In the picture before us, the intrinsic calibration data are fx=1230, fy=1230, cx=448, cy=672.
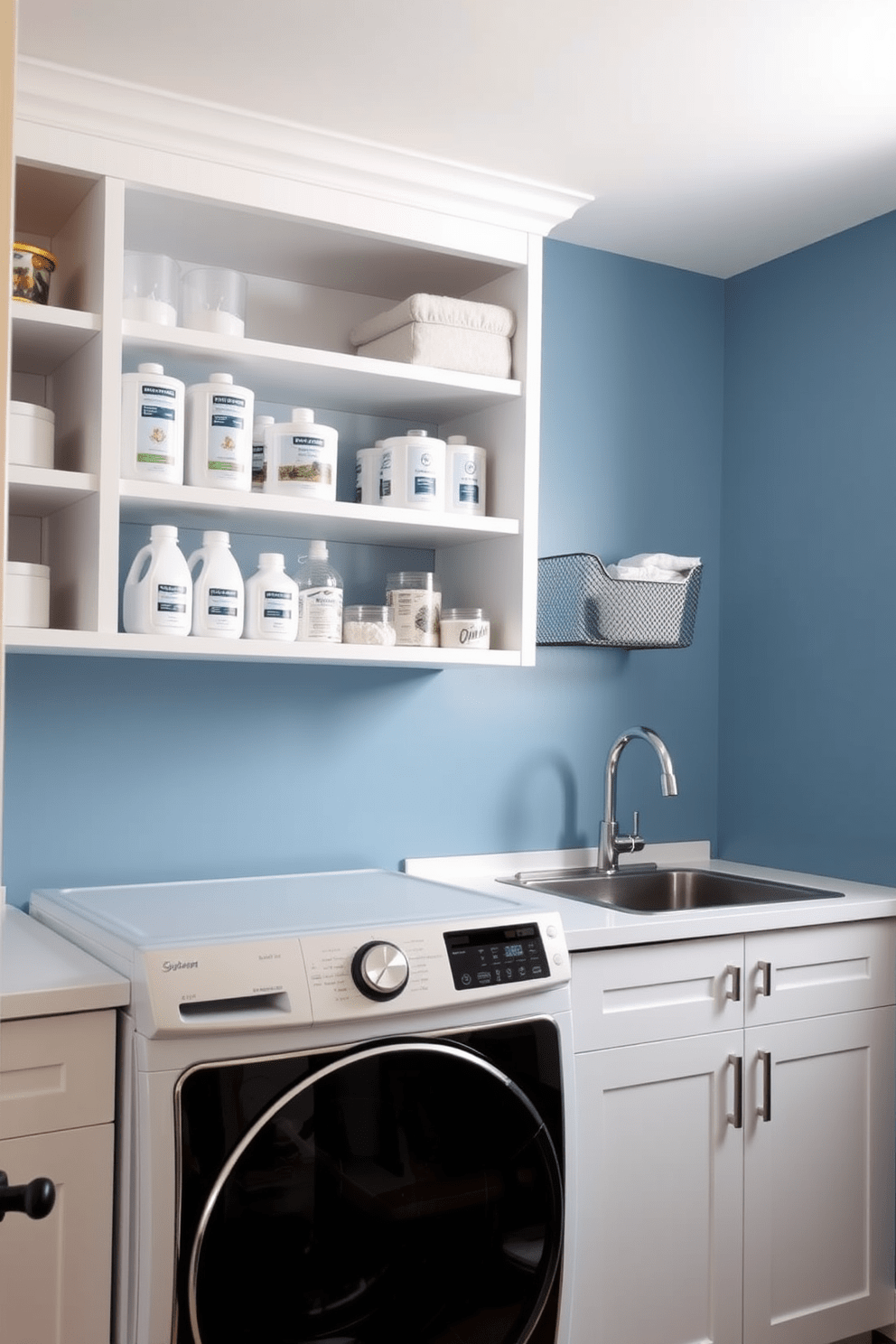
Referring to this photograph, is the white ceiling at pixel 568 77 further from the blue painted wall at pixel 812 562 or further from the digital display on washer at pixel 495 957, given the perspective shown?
the digital display on washer at pixel 495 957

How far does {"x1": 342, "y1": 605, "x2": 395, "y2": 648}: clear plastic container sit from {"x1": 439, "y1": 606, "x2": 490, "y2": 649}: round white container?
0.11 metres

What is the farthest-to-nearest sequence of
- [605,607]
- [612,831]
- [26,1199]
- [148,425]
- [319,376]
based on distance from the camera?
[612,831], [605,607], [319,376], [148,425], [26,1199]

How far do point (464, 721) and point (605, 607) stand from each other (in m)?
0.39

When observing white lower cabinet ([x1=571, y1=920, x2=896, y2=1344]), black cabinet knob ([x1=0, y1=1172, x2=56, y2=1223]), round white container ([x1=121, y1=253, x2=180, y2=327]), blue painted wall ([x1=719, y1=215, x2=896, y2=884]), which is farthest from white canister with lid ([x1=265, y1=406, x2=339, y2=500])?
black cabinet knob ([x1=0, y1=1172, x2=56, y2=1223])

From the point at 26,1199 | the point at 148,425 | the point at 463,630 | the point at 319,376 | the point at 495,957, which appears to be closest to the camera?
the point at 26,1199

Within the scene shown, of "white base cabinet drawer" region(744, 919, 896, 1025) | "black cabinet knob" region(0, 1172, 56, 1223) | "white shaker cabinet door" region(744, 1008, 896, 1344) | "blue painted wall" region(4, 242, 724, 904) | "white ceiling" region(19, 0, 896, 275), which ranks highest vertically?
"white ceiling" region(19, 0, 896, 275)

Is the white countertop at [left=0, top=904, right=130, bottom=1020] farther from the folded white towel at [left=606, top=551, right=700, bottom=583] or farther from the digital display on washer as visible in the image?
the folded white towel at [left=606, top=551, right=700, bottom=583]

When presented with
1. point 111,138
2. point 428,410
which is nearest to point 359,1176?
point 428,410

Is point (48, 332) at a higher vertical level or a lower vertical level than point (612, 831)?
higher

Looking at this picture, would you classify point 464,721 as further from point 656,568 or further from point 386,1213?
point 386,1213

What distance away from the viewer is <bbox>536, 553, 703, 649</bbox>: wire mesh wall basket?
2617 millimetres

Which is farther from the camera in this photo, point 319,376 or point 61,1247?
point 319,376

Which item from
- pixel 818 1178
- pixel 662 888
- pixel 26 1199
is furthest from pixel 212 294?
pixel 818 1178

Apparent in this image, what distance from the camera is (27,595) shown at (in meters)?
1.94
